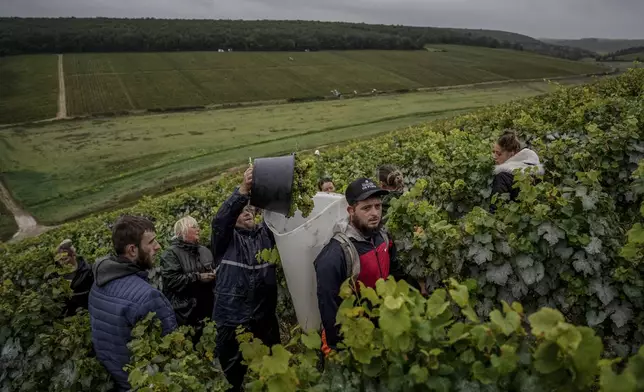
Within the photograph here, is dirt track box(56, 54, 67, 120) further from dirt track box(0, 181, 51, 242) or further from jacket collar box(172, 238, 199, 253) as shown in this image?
jacket collar box(172, 238, 199, 253)

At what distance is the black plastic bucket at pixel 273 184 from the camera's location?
3.49 m

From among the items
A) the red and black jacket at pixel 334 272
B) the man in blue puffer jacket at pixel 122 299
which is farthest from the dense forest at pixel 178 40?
the red and black jacket at pixel 334 272

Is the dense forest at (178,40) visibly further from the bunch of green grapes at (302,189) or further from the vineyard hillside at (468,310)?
the bunch of green grapes at (302,189)

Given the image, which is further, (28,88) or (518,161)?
(28,88)

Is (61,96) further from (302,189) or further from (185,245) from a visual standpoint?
(302,189)

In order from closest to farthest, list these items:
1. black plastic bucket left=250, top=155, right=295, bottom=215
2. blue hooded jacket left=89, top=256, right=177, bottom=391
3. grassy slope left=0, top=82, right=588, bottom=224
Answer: blue hooded jacket left=89, top=256, right=177, bottom=391, black plastic bucket left=250, top=155, right=295, bottom=215, grassy slope left=0, top=82, right=588, bottom=224

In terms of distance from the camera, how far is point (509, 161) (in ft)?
17.9

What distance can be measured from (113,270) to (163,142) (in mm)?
40707

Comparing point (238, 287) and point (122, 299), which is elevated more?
point (122, 299)

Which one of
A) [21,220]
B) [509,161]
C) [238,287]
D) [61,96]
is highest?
[509,161]

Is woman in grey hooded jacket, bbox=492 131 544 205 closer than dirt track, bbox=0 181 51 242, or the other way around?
woman in grey hooded jacket, bbox=492 131 544 205

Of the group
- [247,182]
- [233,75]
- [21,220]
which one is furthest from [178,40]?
[247,182]

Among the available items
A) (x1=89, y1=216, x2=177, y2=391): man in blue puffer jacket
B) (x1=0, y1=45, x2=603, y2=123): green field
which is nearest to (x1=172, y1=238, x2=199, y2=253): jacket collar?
(x1=89, y1=216, x2=177, y2=391): man in blue puffer jacket

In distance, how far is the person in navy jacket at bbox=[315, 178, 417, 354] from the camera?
3402mm
